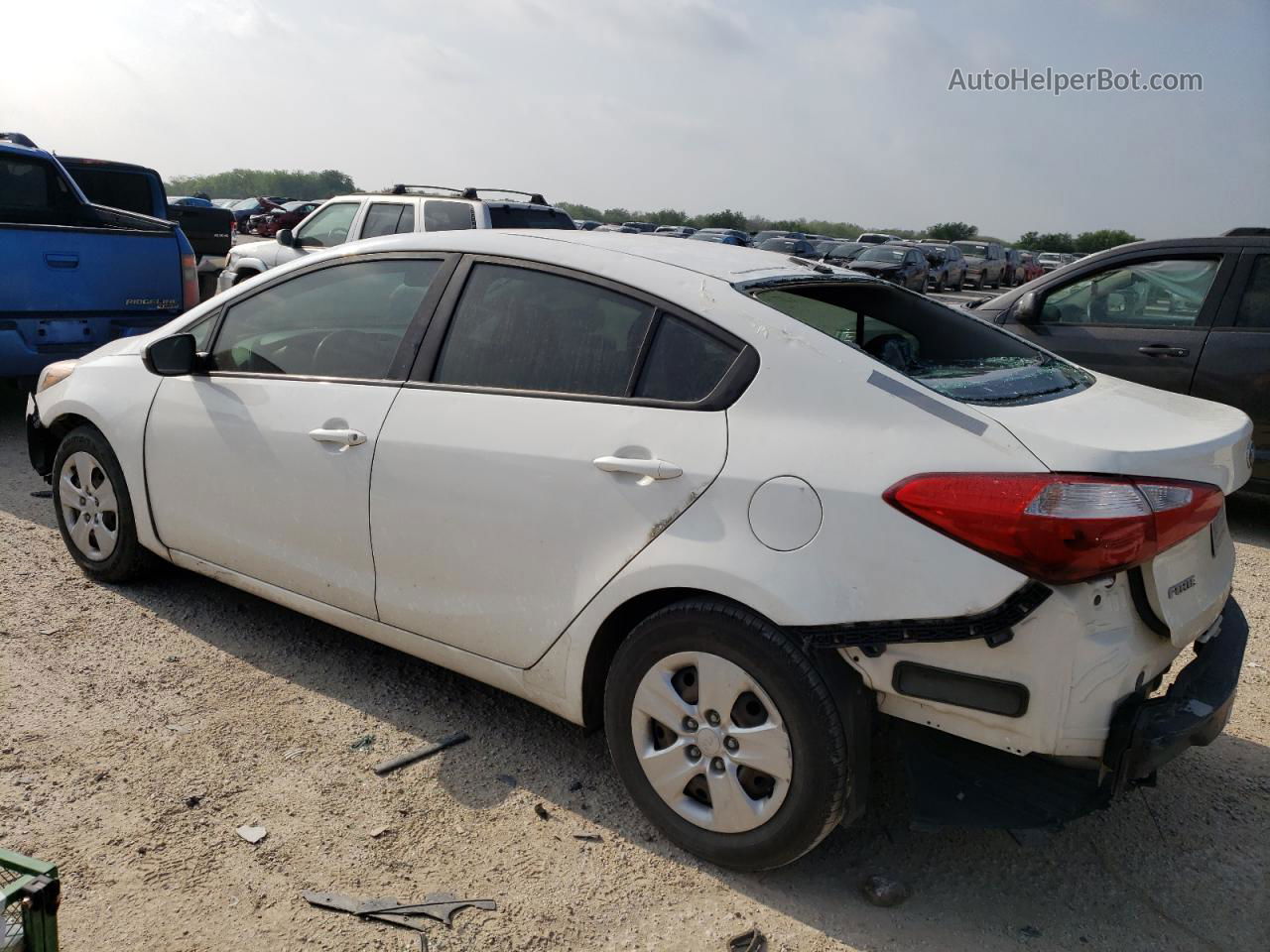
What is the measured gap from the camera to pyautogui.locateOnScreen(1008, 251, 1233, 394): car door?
6.04 m

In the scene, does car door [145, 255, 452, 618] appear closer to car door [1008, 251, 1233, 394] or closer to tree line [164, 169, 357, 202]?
car door [1008, 251, 1233, 394]

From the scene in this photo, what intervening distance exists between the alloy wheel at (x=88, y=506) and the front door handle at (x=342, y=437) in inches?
55.1

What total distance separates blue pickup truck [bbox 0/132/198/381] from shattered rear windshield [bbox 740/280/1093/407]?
18.2ft

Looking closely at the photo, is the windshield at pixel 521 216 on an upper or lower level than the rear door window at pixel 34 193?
upper

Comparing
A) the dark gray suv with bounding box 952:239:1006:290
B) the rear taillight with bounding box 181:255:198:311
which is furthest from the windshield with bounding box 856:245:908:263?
the rear taillight with bounding box 181:255:198:311

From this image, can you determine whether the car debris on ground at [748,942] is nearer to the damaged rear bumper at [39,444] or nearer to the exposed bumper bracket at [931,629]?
the exposed bumper bracket at [931,629]

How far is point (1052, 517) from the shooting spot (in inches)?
87.6

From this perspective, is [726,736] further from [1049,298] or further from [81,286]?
[81,286]

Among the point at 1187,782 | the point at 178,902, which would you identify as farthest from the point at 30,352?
the point at 1187,782

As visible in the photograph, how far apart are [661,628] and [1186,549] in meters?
1.32

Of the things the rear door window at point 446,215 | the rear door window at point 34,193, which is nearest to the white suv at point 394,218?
the rear door window at point 446,215

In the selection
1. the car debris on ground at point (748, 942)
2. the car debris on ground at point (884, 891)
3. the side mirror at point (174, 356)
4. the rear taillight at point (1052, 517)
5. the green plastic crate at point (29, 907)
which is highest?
the rear taillight at point (1052, 517)

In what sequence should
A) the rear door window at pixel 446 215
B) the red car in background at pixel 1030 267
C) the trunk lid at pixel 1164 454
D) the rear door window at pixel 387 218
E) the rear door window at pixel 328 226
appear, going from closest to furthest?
1. the trunk lid at pixel 1164 454
2. the rear door window at pixel 446 215
3. the rear door window at pixel 387 218
4. the rear door window at pixel 328 226
5. the red car in background at pixel 1030 267

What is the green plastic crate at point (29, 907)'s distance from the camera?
1799 millimetres
